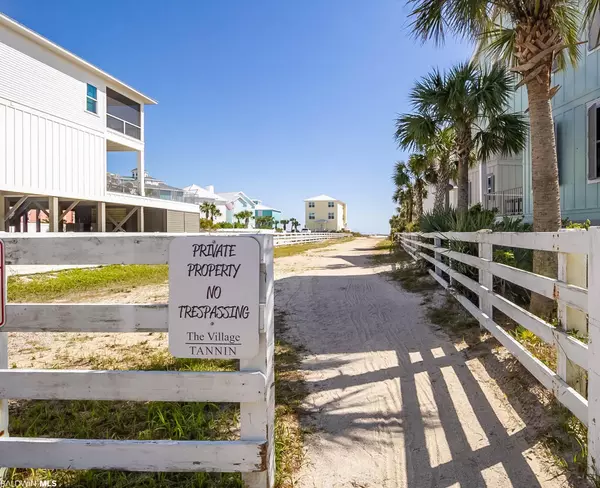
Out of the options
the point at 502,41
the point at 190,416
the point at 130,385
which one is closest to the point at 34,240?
the point at 130,385

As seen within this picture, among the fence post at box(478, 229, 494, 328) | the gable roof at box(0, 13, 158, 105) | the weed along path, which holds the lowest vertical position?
the weed along path

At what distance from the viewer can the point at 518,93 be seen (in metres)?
12.7

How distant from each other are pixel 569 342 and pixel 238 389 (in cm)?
215

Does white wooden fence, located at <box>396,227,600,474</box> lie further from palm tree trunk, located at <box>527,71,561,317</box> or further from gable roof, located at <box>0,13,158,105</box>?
gable roof, located at <box>0,13,158,105</box>

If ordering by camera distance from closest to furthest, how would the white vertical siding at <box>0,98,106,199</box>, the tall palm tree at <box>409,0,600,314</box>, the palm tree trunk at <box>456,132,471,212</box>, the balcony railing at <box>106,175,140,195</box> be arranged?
the tall palm tree at <box>409,0,600,314</box>
the palm tree trunk at <box>456,132,471,212</box>
the white vertical siding at <box>0,98,106,199</box>
the balcony railing at <box>106,175,140,195</box>

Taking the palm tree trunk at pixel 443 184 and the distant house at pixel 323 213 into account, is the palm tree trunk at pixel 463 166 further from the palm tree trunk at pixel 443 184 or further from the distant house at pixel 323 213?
the distant house at pixel 323 213

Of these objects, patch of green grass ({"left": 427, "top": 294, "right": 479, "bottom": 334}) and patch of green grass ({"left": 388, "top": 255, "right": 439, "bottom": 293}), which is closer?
patch of green grass ({"left": 427, "top": 294, "right": 479, "bottom": 334})

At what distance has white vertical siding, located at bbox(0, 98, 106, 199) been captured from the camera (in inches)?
539

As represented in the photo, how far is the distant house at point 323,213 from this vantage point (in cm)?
8506

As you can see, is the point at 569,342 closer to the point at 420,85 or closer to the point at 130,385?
the point at 130,385

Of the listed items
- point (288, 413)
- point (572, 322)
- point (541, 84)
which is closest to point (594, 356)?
point (572, 322)

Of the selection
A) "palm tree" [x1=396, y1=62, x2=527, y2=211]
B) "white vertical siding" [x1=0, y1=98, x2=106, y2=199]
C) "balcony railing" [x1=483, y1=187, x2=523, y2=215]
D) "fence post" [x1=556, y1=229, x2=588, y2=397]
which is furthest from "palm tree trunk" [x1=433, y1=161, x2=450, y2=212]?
"white vertical siding" [x1=0, y1=98, x2=106, y2=199]

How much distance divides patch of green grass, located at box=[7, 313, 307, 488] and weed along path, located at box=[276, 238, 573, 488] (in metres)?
0.14

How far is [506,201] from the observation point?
15.0 metres
